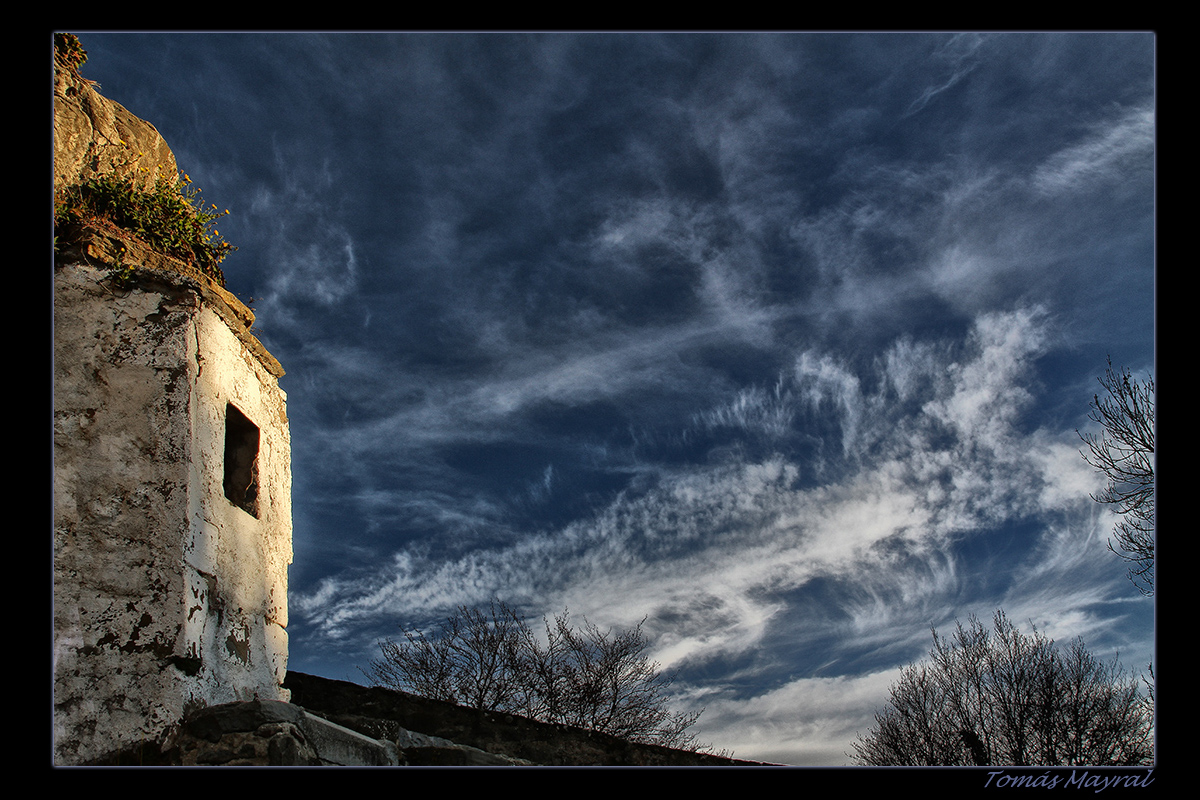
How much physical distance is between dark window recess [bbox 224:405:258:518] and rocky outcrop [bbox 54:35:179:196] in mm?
2122

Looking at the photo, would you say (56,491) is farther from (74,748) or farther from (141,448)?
(74,748)

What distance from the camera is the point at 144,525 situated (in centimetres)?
527

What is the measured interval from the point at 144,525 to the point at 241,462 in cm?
145

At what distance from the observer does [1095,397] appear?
13414 millimetres

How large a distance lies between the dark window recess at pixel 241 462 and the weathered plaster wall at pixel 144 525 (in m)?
0.40

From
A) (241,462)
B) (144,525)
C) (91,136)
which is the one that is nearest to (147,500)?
(144,525)

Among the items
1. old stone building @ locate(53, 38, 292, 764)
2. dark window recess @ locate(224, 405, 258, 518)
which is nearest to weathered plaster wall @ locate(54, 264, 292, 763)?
old stone building @ locate(53, 38, 292, 764)

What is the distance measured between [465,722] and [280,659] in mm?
3492

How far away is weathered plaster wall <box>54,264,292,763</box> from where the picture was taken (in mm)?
4941

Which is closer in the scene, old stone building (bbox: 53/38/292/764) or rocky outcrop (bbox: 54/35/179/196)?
old stone building (bbox: 53/38/292/764)

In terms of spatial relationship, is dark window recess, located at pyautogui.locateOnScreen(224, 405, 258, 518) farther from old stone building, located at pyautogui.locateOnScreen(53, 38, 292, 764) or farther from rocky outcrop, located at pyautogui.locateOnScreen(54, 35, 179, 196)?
rocky outcrop, located at pyautogui.locateOnScreen(54, 35, 179, 196)

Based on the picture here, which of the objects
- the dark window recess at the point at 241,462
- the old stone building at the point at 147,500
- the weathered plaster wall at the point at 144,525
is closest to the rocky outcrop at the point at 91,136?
the old stone building at the point at 147,500

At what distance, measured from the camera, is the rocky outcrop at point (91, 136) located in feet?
21.3

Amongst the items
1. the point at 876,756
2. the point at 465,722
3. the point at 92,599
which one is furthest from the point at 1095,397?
→ the point at 876,756
